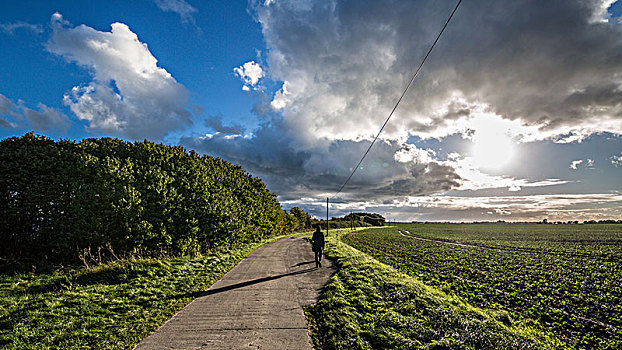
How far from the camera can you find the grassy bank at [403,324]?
516 centimetres

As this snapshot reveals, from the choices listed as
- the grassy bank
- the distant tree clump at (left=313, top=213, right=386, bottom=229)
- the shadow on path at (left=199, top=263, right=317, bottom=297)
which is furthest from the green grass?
the distant tree clump at (left=313, top=213, right=386, bottom=229)

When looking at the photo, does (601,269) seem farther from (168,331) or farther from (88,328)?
(88,328)

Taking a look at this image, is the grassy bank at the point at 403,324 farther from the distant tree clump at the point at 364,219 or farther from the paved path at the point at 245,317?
the distant tree clump at the point at 364,219

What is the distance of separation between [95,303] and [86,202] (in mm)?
5657

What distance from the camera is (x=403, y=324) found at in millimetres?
5918

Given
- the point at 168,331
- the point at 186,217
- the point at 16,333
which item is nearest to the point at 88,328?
the point at 16,333

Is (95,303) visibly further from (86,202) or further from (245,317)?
(86,202)

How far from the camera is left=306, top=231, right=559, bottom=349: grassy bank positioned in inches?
203

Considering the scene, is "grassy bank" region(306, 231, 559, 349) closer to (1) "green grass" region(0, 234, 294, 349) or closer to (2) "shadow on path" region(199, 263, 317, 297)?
(2) "shadow on path" region(199, 263, 317, 297)

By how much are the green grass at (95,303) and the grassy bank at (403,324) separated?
3.91 meters

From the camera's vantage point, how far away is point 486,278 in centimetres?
1405

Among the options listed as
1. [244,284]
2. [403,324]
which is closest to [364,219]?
[244,284]

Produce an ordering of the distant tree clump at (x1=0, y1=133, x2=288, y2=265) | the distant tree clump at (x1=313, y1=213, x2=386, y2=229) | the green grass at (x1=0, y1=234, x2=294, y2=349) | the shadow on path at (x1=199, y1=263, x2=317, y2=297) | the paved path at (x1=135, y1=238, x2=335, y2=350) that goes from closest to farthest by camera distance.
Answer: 1. the paved path at (x1=135, y1=238, x2=335, y2=350)
2. the green grass at (x1=0, y1=234, x2=294, y2=349)
3. the shadow on path at (x1=199, y1=263, x2=317, y2=297)
4. the distant tree clump at (x1=0, y1=133, x2=288, y2=265)
5. the distant tree clump at (x1=313, y1=213, x2=386, y2=229)

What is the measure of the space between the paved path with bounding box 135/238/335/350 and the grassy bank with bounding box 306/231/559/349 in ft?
1.80
